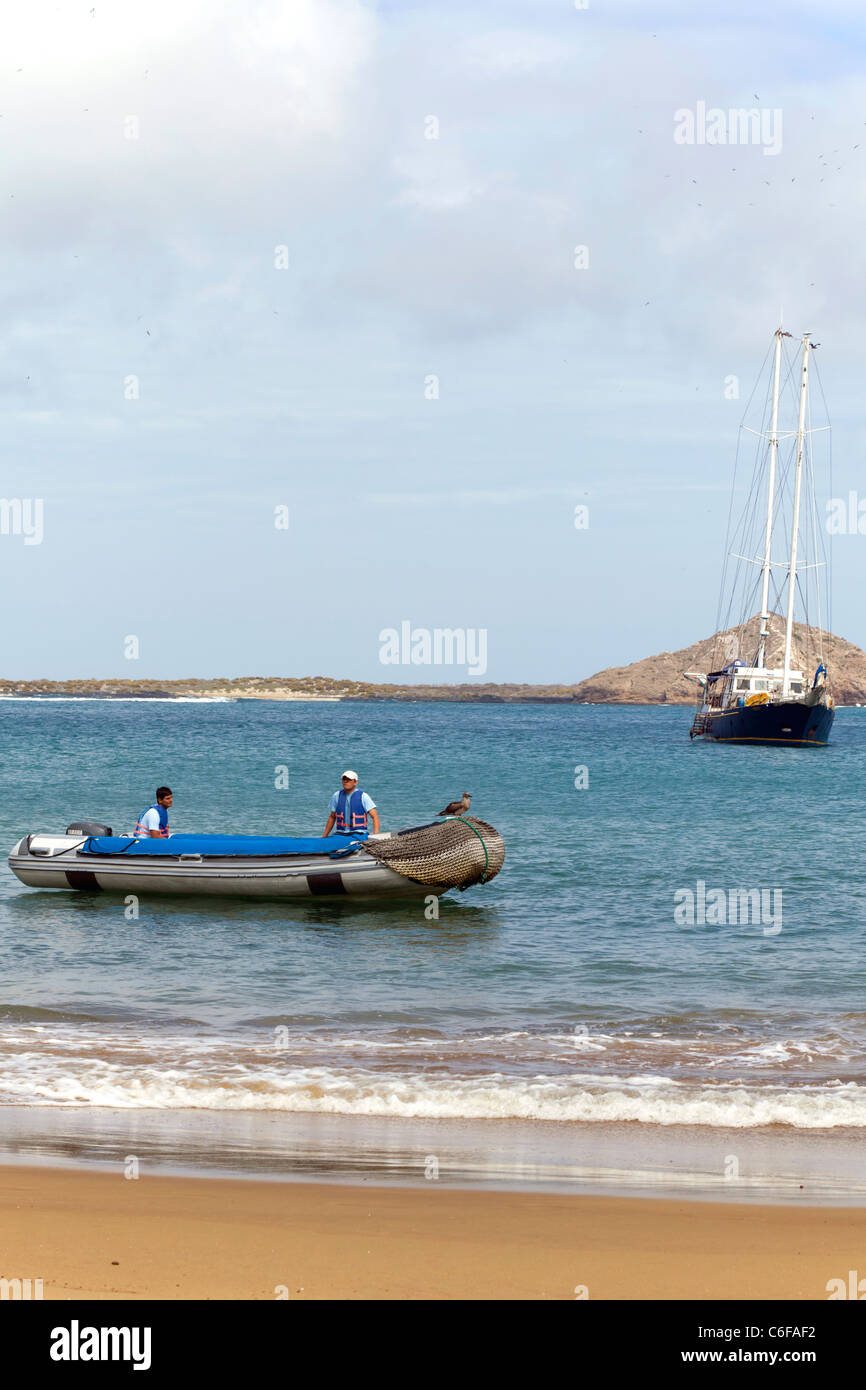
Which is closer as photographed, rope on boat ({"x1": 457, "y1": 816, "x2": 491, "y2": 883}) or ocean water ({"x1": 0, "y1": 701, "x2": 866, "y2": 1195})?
ocean water ({"x1": 0, "y1": 701, "x2": 866, "y2": 1195})

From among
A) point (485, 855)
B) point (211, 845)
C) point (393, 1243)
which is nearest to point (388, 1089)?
point (393, 1243)

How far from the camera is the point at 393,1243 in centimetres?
590

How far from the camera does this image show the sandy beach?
213 inches

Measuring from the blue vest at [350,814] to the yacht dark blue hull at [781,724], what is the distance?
5201cm

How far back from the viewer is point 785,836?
29.9 metres

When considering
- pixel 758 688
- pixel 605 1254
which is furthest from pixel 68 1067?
pixel 758 688

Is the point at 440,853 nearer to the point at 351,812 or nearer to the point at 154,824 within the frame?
Result: the point at 351,812

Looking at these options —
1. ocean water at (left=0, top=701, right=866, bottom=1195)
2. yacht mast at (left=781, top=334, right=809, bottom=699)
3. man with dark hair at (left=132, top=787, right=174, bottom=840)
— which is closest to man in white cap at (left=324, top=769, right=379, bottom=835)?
ocean water at (left=0, top=701, right=866, bottom=1195)

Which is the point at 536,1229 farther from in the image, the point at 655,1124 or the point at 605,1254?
the point at 655,1124

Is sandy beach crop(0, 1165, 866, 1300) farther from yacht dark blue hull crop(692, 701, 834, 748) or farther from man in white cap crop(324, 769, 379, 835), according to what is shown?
yacht dark blue hull crop(692, 701, 834, 748)

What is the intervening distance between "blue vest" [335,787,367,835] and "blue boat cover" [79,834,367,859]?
19 centimetres

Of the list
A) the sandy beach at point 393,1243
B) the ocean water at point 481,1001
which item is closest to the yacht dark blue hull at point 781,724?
the ocean water at point 481,1001

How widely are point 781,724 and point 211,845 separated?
177ft
